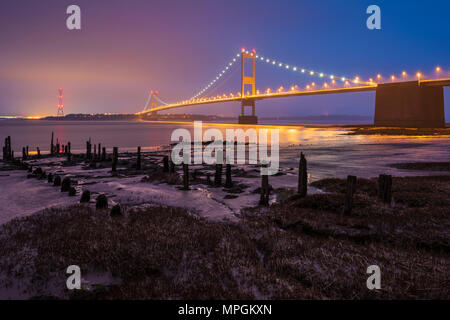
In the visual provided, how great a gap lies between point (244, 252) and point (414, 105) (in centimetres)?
5542

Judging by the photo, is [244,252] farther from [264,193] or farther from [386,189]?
[386,189]

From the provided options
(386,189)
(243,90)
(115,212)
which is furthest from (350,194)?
(243,90)

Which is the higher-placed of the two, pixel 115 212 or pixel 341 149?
pixel 341 149

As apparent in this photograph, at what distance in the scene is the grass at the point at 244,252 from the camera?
4410mm

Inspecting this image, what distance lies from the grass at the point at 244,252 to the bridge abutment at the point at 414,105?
5015 cm

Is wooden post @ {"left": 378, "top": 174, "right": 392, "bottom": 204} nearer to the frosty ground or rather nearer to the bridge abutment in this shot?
the frosty ground

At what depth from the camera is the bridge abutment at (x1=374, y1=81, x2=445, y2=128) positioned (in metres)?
49.7

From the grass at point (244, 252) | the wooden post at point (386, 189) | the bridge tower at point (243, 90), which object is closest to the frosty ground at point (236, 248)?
the grass at point (244, 252)

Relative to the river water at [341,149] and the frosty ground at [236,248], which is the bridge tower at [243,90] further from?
the frosty ground at [236,248]

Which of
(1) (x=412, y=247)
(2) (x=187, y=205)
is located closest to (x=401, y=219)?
(1) (x=412, y=247)

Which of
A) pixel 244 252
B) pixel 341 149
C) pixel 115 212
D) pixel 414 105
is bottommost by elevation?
pixel 244 252

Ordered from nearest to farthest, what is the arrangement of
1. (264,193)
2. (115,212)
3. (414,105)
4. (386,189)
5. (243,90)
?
(115,212), (386,189), (264,193), (414,105), (243,90)

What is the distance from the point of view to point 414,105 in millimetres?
49938
